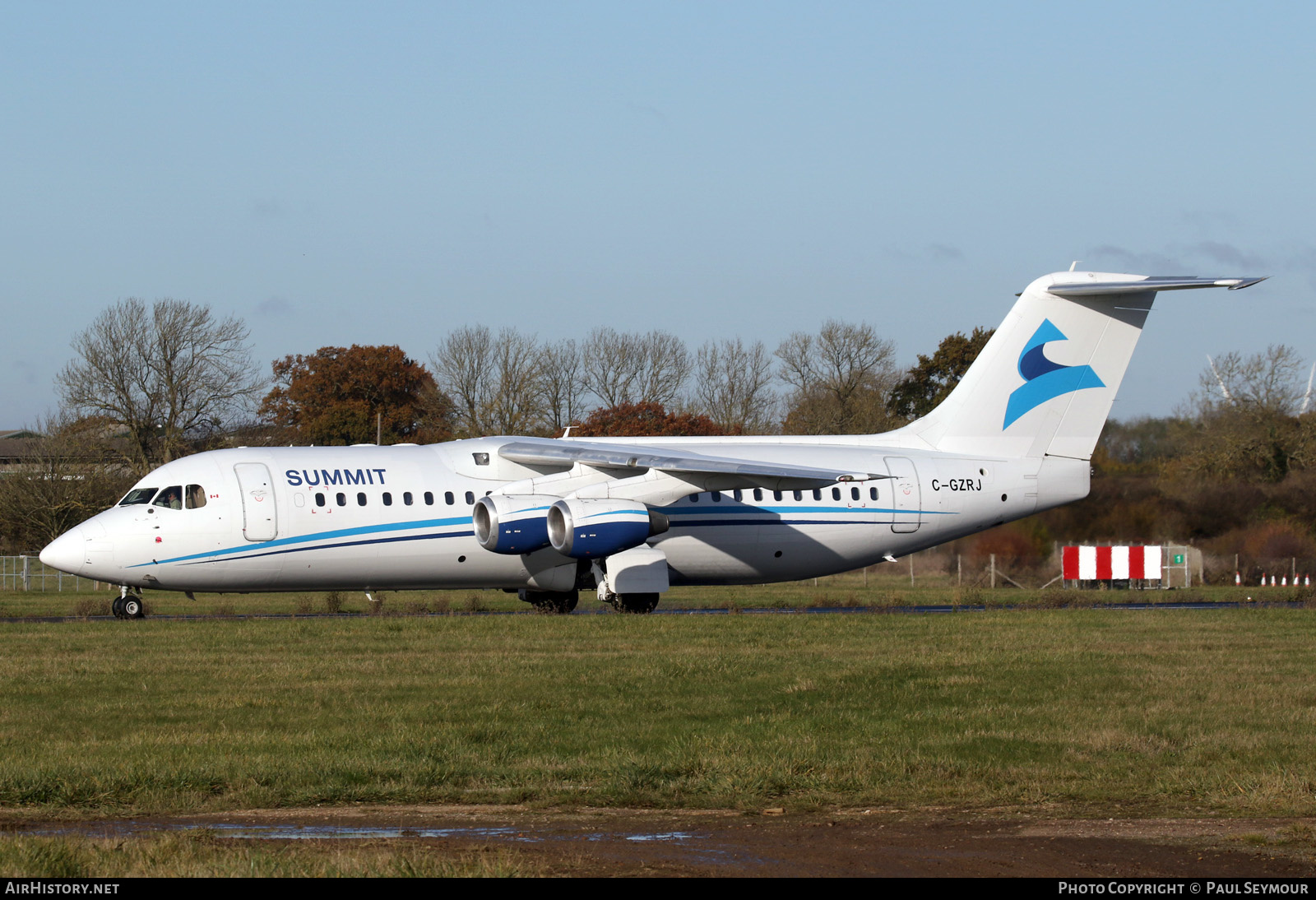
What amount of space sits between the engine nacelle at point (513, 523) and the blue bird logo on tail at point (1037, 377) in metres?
10.2

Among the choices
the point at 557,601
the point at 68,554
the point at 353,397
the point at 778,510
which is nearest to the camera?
the point at 68,554

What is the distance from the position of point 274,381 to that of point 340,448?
5793 cm

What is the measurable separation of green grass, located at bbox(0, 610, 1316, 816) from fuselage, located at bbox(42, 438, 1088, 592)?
277 cm

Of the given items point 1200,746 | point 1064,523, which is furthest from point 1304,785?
point 1064,523

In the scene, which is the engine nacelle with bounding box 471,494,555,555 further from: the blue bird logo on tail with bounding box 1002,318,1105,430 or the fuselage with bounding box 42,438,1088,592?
the blue bird logo on tail with bounding box 1002,318,1105,430

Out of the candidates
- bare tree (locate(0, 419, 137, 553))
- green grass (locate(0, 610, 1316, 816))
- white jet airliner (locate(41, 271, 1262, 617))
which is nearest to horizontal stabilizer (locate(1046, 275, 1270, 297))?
white jet airliner (locate(41, 271, 1262, 617))

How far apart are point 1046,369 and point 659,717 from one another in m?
18.0

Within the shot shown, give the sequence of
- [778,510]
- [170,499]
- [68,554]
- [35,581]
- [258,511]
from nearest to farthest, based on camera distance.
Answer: [68,554]
[258,511]
[170,499]
[778,510]
[35,581]

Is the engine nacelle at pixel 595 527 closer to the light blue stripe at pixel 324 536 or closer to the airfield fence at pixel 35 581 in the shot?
the light blue stripe at pixel 324 536

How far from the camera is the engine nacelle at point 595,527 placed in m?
24.0

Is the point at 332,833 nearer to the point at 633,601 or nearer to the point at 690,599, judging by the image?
the point at 633,601

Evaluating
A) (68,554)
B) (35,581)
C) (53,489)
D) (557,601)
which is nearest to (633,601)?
(557,601)

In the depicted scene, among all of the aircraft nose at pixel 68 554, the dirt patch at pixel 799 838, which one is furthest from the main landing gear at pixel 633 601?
the dirt patch at pixel 799 838

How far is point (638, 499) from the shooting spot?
82.6 ft
